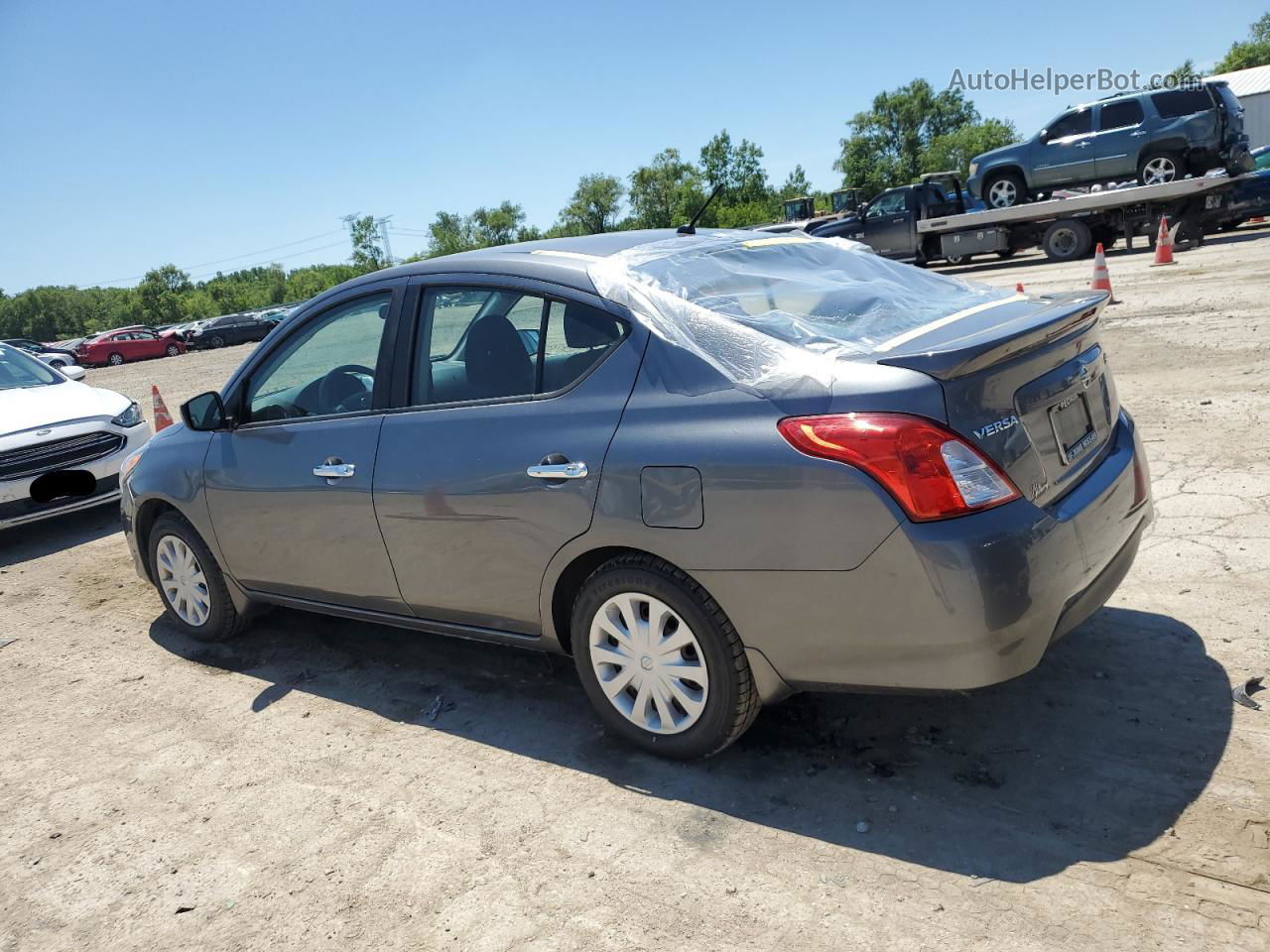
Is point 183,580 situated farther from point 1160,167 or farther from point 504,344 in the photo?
point 1160,167

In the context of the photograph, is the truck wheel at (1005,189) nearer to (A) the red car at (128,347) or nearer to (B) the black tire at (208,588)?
(B) the black tire at (208,588)

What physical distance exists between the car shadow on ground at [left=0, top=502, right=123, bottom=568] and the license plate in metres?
7.11

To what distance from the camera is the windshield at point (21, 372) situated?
27.5 feet

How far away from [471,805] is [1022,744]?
179cm

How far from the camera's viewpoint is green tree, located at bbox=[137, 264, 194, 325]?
92062mm

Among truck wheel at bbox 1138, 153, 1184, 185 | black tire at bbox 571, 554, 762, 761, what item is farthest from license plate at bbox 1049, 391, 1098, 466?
truck wheel at bbox 1138, 153, 1184, 185

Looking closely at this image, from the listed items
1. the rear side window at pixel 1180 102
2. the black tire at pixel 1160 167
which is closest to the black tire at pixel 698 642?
the black tire at pixel 1160 167

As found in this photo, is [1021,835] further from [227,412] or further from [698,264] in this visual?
[227,412]

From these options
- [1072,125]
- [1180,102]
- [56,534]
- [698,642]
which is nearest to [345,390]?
[698,642]

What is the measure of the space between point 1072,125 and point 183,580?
20.4 m

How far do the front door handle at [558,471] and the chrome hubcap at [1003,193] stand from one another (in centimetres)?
2075

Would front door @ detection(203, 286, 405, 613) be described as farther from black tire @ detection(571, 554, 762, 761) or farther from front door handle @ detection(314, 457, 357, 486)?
black tire @ detection(571, 554, 762, 761)

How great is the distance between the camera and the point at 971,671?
266cm

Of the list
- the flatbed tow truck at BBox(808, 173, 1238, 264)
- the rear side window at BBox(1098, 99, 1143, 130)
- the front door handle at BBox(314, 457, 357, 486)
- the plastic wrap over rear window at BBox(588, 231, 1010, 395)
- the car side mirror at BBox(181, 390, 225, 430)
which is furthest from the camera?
the rear side window at BBox(1098, 99, 1143, 130)
